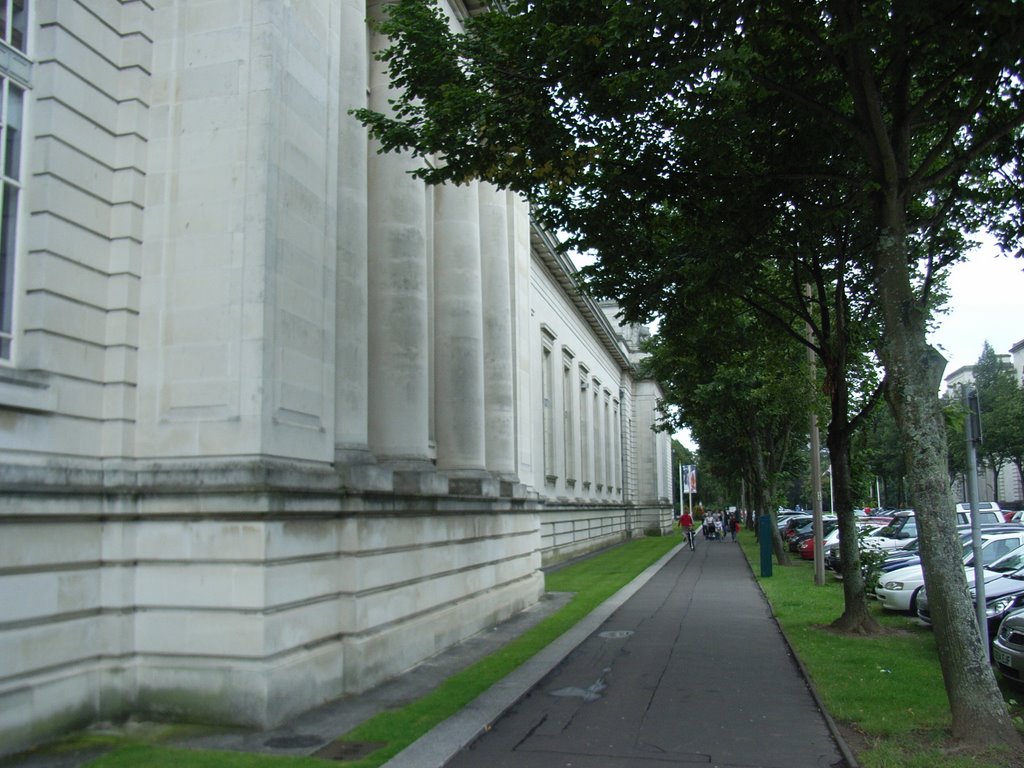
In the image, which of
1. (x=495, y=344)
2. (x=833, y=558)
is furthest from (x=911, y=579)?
(x=833, y=558)

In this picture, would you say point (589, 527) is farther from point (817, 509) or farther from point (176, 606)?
point (176, 606)

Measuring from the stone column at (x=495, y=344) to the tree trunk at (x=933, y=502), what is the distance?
10606mm

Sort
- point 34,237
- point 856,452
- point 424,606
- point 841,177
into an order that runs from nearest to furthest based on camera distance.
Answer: point 34,237 < point 841,177 < point 424,606 < point 856,452

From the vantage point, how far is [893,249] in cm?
820

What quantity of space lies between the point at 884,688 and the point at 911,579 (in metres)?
7.04

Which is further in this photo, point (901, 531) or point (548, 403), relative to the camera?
point (548, 403)

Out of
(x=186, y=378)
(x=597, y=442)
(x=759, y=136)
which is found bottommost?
(x=186, y=378)

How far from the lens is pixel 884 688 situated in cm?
957

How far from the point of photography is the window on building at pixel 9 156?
769cm

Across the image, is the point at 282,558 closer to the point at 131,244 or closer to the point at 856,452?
the point at 131,244

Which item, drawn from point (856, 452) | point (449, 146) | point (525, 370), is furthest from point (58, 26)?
point (856, 452)

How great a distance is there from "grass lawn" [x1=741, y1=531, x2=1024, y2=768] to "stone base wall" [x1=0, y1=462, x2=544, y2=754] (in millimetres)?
5210

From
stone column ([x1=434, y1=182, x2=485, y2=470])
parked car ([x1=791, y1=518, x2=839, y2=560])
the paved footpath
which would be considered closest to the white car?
the paved footpath

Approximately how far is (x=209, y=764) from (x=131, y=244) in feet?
16.4
